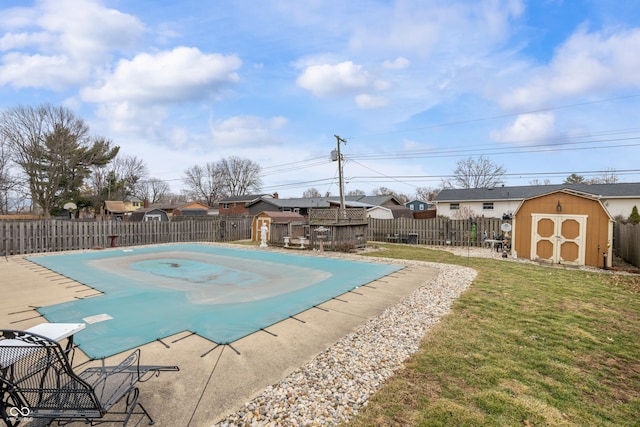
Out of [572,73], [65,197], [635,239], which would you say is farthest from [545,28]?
[65,197]

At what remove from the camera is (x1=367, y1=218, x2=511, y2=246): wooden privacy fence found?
1656 cm

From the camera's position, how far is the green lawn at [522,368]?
9.05ft

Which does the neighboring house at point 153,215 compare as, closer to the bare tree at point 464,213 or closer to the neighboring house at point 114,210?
the neighboring house at point 114,210

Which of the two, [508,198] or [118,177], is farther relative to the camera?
[118,177]

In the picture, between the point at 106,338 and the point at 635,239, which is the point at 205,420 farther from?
the point at 635,239

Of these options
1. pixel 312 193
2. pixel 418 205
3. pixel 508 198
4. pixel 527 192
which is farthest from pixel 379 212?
pixel 312 193

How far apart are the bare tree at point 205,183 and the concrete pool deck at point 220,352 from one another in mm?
53845

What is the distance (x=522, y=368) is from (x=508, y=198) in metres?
27.0

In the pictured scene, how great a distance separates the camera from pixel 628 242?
→ 1189cm

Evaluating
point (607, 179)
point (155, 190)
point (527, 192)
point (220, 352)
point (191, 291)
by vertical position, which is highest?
point (155, 190)

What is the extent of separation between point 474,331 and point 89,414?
16.3 feet

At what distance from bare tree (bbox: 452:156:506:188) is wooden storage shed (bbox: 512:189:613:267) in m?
32.1

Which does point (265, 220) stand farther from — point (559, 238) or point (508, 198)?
point (508, 198)

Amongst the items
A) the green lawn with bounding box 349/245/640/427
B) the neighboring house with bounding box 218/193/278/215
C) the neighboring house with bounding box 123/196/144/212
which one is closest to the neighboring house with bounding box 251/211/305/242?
the green lawn with bounding box 349/245/640/427
